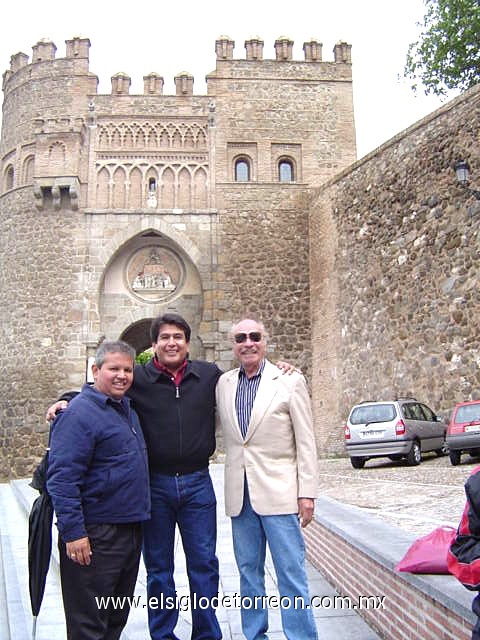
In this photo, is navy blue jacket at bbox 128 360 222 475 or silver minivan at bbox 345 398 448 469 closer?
navy blue jacket at bbox 128 360 222 475

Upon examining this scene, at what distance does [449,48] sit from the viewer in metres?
18.9

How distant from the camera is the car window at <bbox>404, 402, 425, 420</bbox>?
38.0 ft

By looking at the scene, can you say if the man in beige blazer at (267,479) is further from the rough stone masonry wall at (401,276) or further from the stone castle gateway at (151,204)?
the stone castle gateway at (151,204)

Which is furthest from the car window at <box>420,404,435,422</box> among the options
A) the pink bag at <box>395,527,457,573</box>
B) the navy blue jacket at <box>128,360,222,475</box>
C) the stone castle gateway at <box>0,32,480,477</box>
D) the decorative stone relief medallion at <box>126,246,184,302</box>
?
the navy blue jacket at <box>128,360,222,475</box>

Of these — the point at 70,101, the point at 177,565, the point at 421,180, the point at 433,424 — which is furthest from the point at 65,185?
the point at 177,565

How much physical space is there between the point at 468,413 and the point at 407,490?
320cm

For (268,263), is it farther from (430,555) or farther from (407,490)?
(430,555)

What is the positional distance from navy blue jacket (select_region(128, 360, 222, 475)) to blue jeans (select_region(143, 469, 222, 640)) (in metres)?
0.10

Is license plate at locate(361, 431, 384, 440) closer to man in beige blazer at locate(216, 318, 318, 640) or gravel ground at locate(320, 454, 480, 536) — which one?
gravel ground at locate(320, 454, 480, 536)

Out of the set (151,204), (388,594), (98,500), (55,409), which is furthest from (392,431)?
(151,204)

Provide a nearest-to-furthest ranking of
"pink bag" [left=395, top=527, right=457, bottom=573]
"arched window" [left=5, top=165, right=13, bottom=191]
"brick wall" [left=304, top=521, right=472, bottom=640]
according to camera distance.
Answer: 1. "brick wall" [left=304, top=521, right=472, bottom=640]
2. "pink bag" [left=395, top=527, right=457, bottom=573]
3. "arched window" [left=5, top=165, right=13, bottom=191]

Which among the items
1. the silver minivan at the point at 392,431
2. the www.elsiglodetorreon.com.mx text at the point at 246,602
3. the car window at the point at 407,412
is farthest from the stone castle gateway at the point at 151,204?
the www.elsiglodetorreon.com.mx text at the point at 246,602

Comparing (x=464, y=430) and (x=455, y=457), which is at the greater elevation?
(x=464, y=430)

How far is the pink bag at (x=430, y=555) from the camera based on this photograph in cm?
301
